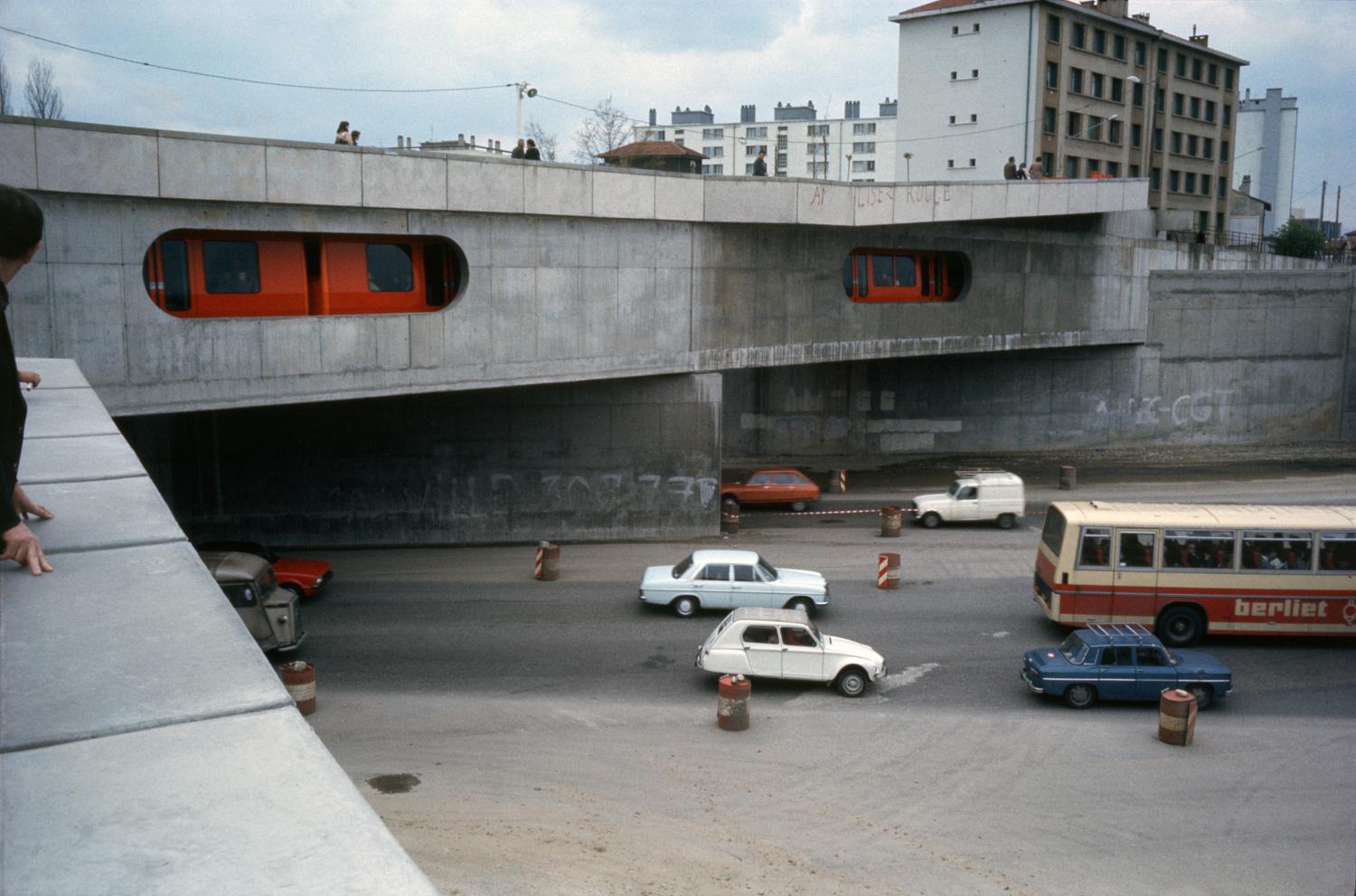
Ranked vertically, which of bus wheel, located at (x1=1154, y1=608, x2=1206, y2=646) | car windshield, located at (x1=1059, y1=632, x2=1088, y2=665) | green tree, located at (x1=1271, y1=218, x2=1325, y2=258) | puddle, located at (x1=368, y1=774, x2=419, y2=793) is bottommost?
puddle, located at (x1=368, y1=774, x2=419, y2=793)

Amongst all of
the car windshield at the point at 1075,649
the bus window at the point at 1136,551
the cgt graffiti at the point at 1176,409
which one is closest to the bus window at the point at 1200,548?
the bus window at the point at 1136,551

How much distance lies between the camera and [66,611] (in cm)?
425

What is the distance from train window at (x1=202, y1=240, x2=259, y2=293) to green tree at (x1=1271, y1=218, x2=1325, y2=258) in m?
57.5

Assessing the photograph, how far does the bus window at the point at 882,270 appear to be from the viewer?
31.9 metres

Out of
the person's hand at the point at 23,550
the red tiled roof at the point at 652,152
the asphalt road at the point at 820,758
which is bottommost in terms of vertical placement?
the asphalt road at the point at 820,758

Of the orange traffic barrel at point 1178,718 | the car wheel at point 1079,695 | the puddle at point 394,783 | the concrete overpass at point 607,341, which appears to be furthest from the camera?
the concrete overpass at point 607,341

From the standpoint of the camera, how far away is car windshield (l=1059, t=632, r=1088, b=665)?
16.7 m

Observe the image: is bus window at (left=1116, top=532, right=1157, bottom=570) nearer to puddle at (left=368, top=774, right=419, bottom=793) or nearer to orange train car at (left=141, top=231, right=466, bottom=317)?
puddle at (left=368, top=774, right=419, bottom=793)

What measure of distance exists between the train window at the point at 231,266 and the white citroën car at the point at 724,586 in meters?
9.07

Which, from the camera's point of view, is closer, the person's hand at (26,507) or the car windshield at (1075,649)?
the person's hand at (26,507)

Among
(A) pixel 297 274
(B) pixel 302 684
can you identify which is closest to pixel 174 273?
(A) pixel 297 274

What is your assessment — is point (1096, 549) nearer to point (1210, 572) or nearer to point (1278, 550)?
point (1210, 572)

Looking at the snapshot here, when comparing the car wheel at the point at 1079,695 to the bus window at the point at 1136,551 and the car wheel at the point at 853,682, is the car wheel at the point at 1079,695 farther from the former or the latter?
the bus window at the point at 1136,551

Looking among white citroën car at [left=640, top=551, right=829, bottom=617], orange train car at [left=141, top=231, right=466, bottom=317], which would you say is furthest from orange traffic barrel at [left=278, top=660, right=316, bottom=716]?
orange train car at [left=141, top=231, right=466, bottom=317]
